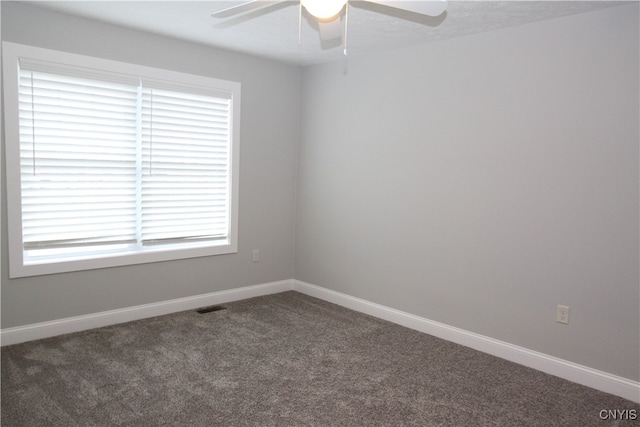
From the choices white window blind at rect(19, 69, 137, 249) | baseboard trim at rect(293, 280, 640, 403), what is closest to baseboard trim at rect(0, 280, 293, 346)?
white window blind at rect(19, 69, 137, 249)

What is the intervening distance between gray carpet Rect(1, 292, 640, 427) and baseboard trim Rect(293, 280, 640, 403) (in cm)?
7

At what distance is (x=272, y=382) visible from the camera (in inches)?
111

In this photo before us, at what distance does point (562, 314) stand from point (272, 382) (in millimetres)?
2015

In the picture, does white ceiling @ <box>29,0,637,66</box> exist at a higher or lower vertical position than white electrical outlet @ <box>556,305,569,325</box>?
higher

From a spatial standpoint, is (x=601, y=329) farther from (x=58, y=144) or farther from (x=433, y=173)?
(x=58, y=144)

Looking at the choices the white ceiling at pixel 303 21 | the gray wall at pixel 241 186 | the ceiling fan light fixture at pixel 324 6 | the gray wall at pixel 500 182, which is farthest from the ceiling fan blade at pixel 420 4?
the gray wall at pixel 241 186

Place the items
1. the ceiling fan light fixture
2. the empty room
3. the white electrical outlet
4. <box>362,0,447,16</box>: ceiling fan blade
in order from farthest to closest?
the white electrical outlet → the empty room → <box>362,0,447,16</box>: ceiling fan blade → the ceiling fan light fixture

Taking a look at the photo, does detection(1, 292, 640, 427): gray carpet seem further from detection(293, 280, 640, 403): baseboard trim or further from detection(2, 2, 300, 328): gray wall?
detection(2, 2, 300, 328): gray wall

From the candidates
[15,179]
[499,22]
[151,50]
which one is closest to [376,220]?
[499,22]

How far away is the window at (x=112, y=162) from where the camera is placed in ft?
10.6

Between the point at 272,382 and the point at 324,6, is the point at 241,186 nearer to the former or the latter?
the point at 272,382

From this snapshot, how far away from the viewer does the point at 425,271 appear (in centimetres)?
381

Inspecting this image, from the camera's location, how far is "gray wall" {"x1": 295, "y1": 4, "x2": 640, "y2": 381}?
2787 millimetres

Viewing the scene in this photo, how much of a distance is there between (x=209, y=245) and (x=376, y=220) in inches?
64.7
